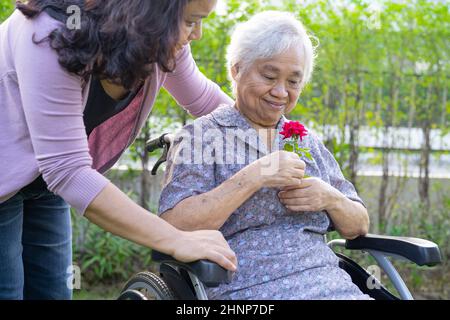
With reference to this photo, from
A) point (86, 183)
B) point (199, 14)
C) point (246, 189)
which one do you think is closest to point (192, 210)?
point (246, 189)

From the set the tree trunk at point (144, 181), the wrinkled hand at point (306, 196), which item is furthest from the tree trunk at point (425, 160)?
the wrinkled hand at point (306, 196)

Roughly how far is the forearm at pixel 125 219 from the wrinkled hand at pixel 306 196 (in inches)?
22.5

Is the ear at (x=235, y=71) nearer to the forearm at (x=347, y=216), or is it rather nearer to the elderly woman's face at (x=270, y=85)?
the elderly woman's face at (x=270, y=85)

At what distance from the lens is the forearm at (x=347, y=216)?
8.62ft

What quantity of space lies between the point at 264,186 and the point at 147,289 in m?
0.50

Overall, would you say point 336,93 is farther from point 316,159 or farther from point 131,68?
point 131,68

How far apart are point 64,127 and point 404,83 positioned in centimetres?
347

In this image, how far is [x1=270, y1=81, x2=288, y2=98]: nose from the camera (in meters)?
2.64

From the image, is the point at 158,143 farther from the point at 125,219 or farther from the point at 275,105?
the point at 125,219

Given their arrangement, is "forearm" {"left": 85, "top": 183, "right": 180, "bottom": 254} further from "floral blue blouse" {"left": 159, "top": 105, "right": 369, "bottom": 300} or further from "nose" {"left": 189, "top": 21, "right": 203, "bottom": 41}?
"nose" {"left": 189, "top": 21, "right": 203, "bottom": 41}

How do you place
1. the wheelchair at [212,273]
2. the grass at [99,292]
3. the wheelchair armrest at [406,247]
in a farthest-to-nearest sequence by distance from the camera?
the grass at [99,292] → the wheelchair armrest at [406,247] → the wheelchair at [212,273]

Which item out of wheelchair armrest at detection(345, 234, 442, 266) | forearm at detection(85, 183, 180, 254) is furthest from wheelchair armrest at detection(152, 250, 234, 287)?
wheelchair armrest at detection(345, 234, 442, 266)

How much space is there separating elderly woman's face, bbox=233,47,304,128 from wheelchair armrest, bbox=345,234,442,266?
0.54 metres

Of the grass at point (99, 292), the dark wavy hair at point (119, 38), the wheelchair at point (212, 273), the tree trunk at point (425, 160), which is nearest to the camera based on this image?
the dark wavy hair at point (119, 38)
